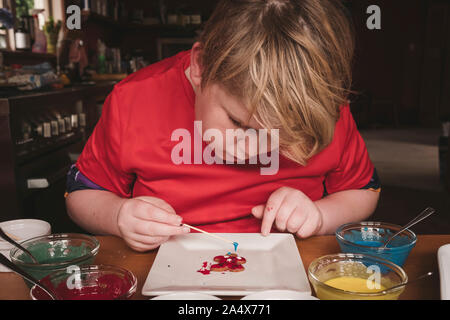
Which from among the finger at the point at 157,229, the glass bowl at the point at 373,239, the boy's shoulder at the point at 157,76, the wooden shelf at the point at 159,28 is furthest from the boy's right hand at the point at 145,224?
the wooden shelf at the point at 159,28

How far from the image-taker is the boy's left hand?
0.98 metres

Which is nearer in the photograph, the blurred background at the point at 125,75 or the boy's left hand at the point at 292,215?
the boy's left hand at the point at 292,215

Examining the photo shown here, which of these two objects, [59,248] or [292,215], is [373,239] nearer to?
[292,215]

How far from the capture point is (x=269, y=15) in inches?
30.3

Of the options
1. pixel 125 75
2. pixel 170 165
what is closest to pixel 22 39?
pixel 125 75

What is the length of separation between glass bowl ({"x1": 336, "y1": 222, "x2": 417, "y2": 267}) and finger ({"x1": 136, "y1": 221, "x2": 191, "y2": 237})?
1.12ft

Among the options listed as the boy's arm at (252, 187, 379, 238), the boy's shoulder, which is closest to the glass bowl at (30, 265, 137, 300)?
the boy's arm at (252, 187, 379, 238)

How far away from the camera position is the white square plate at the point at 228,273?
0.79m

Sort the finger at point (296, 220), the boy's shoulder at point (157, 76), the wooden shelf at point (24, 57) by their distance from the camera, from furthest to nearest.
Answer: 1. the wooden shelf at point (24, 57)
2. the boy's shoulder at point (157, 76)
3. the finger at point (296, 220)

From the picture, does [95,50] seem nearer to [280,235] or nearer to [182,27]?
[182,27]

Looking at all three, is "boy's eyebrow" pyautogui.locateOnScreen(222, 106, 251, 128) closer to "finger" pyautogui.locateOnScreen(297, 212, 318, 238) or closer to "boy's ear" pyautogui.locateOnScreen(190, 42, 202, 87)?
"boy's ear" pyautogui.locateOnScreen(190, 42, 202, 87)

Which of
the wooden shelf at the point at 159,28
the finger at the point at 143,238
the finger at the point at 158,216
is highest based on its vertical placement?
the wooden shelf at the point at 159,28

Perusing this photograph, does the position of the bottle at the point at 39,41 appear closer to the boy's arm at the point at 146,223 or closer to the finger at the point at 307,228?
the boy's arm at the point at 146,223
